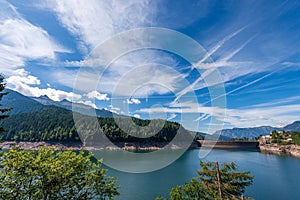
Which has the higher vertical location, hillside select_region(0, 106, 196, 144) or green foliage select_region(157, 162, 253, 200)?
hillside select_region(0, 106, 196, 144)

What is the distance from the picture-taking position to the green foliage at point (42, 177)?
6270mm

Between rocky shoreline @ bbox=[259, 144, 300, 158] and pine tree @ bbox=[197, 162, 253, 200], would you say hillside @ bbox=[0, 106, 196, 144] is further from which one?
pine tree @ bbox=[197, 162, 253, 200]

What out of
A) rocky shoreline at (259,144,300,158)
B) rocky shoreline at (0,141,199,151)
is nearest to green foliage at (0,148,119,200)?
rocky shoreline at (0,141,199,151)

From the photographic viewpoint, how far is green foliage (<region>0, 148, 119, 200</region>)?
627 cm

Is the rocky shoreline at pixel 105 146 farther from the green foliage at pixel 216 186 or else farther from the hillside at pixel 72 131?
the green foliage at pixel 216 186

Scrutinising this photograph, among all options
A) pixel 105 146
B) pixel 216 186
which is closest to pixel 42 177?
pixel 216 186

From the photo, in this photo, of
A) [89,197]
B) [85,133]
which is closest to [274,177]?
[89,197]

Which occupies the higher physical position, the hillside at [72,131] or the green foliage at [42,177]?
the hillside at [72,131]

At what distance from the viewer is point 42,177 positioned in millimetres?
6555

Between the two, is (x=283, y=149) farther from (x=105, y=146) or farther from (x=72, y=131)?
(x=72, y=131)

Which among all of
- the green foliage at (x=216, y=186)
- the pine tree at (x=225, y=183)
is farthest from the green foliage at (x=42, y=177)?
the pine tree at (x=225, y=183)

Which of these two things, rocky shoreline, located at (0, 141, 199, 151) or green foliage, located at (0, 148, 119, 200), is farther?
Result: rocky shoreline, located at (0, 141, 199, 151)

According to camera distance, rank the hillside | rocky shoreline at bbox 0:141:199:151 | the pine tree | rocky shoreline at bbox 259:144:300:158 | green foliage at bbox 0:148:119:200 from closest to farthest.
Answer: green foliage at bbox 0:148:119:200
the pine tree
rocky shoreline at bbox 259:144:300:158
rocky shoreline at bbox 0:141:199:151
the hillside

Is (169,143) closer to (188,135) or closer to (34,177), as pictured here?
(188,135)
